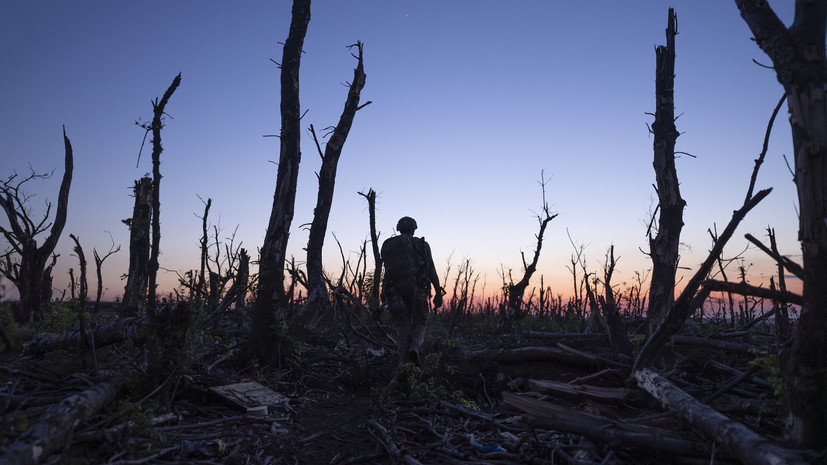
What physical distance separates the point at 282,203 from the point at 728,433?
7.19 meters

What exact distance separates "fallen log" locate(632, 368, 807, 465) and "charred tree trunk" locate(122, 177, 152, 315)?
51.1ft

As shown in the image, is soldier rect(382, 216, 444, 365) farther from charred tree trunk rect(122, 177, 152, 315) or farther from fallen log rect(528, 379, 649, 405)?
charred tree trunk rect(122, 177, 152, 315)

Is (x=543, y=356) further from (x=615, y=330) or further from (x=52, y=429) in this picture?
(x=52, y=429)

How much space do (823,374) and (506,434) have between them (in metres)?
2.83

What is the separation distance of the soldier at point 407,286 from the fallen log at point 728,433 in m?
3.66

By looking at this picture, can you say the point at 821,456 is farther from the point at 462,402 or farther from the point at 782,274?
the point at 782,274

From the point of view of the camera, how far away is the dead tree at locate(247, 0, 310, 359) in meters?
7.81

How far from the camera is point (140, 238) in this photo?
51.6ft

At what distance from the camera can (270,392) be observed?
6227 mm

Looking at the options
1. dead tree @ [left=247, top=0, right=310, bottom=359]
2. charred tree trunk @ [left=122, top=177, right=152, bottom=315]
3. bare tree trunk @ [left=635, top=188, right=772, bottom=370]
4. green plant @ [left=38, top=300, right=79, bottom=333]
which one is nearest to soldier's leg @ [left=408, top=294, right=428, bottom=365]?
dead tree @ [left=247, top=0, right=310, bottom=359]

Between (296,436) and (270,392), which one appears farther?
(270,392)

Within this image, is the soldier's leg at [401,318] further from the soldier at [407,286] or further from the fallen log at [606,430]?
the fallen log at [606,430]

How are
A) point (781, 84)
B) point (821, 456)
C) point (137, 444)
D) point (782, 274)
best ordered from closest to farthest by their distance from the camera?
point (821, 456) < point (137, 444) < point (781, 84) < point (782, 274)

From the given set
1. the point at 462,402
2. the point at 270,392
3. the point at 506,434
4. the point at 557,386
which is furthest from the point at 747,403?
the point at 270,392
